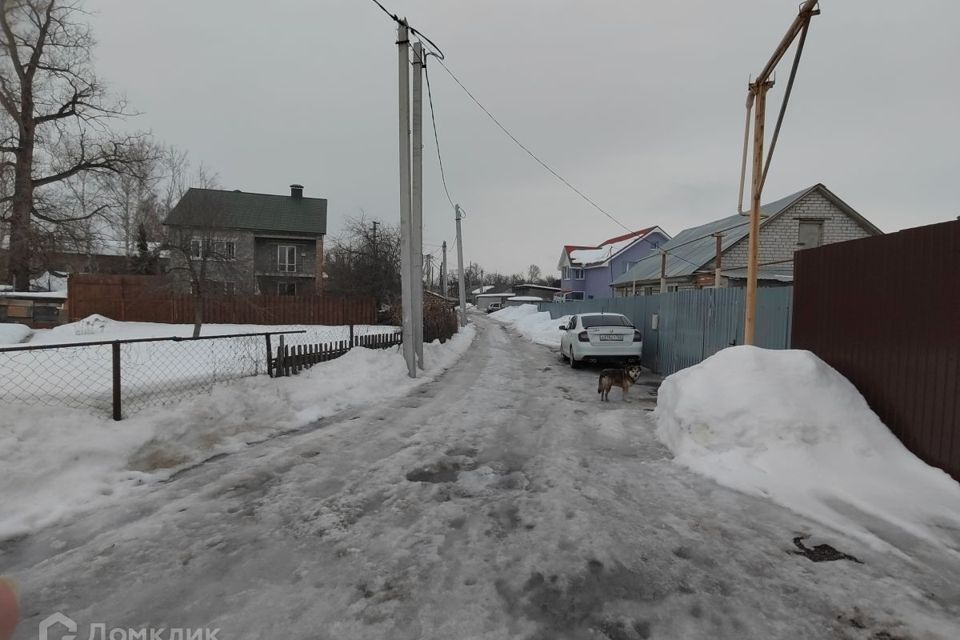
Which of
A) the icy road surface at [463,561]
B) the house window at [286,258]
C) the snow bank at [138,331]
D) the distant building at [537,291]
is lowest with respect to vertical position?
the icy road surface at [463,561]

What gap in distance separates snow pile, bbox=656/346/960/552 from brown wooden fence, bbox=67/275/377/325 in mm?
19789

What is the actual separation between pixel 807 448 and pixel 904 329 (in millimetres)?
1406

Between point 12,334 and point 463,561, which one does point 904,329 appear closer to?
point 463,561

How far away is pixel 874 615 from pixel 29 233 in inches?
962

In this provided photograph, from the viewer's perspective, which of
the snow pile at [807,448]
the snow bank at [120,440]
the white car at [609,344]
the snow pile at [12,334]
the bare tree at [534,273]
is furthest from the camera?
the bare tree at [534,273]

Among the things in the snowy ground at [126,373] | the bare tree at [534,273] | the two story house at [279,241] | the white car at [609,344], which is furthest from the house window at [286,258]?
the bare tree at [534,273]

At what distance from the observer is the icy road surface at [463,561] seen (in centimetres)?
234

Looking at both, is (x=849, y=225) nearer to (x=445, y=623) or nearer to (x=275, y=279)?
(x=445, y=623)

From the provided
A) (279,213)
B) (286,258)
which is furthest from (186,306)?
(279,213)

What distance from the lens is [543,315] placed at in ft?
123

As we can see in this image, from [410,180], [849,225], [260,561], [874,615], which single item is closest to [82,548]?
[260,561]

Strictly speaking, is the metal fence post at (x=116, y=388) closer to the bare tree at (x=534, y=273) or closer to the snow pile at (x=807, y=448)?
the snow pile at (x=807, y=448)

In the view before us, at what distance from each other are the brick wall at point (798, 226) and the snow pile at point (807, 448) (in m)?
21.2

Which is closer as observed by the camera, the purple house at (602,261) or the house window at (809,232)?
the house window at (809,232)
